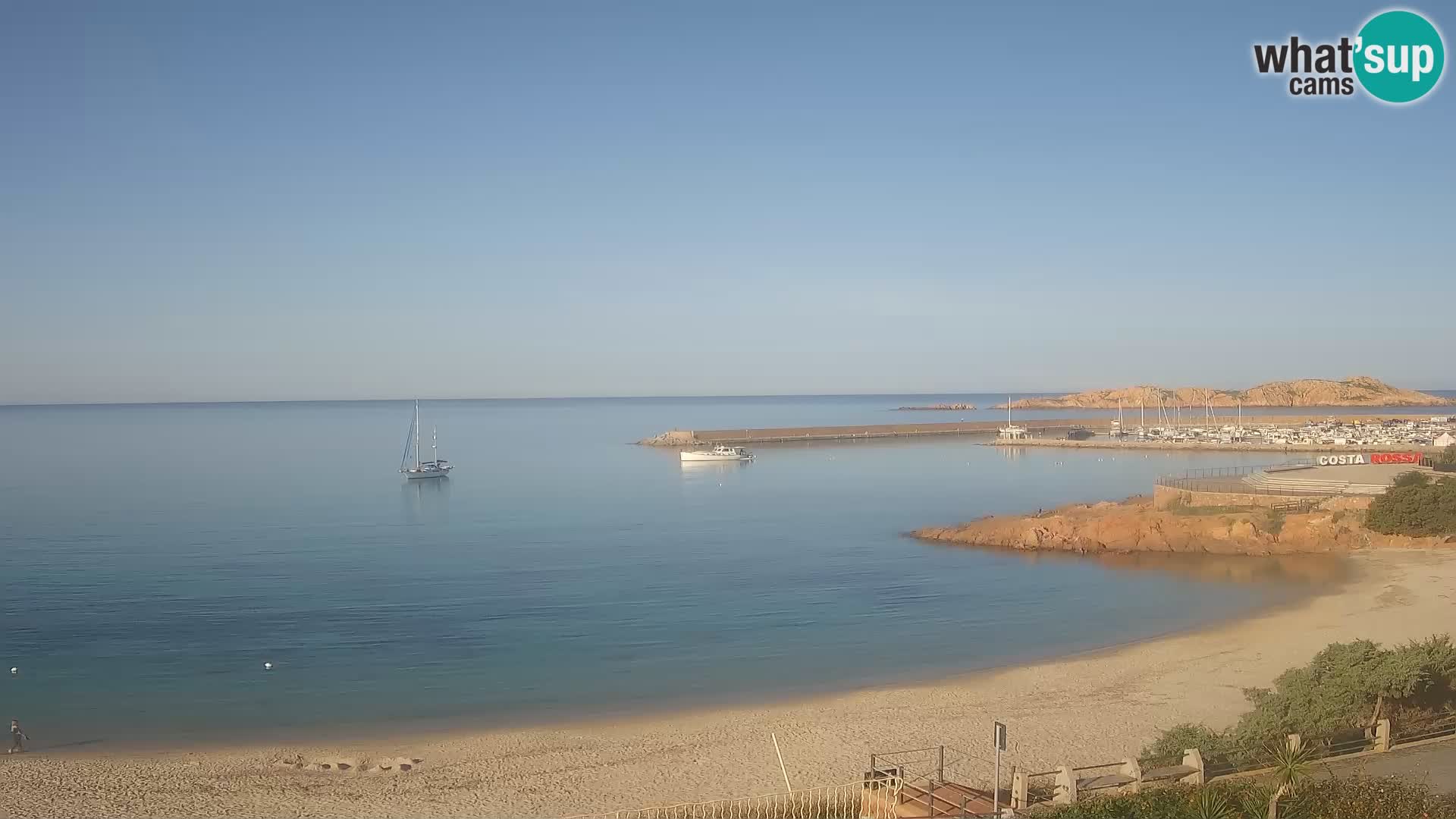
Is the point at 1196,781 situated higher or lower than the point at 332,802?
higher

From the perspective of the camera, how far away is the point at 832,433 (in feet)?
470

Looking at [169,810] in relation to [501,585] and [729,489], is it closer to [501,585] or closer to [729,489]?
[501,585]

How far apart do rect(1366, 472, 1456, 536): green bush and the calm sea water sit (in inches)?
301

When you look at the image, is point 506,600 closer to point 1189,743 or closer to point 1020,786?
point 1189,743

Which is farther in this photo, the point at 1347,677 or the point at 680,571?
the point at 680,571

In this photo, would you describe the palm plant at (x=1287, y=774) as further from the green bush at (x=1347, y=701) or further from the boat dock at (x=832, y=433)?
the boat dock at (x=832, y=433)

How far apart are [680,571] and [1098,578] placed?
639 inches

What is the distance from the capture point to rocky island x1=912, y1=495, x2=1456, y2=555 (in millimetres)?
42125

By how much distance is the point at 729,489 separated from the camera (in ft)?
254

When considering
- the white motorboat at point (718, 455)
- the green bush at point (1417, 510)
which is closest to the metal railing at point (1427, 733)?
the green bush at point (1417, 510)

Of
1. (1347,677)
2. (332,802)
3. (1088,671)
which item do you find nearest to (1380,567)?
(1088,671)

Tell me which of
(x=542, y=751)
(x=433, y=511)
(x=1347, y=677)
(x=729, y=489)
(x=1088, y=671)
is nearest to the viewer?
(x=1347, y=677)

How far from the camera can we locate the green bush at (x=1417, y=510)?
40.9 meters

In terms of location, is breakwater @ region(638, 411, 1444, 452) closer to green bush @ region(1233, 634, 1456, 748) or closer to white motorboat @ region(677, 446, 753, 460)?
white motorboat @ region(677, 446, 753, 460)
